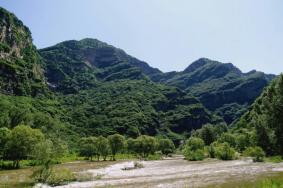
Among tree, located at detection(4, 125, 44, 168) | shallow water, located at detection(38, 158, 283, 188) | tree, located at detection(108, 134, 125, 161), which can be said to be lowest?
shallow water, located at detection(38, 158, 283, 188)

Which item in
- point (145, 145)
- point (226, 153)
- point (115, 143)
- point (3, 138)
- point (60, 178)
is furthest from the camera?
point (145, 145)

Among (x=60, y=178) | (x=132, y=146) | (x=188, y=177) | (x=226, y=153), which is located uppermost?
(x=132, y=146)

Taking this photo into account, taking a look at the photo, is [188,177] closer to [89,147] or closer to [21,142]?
[21,142]

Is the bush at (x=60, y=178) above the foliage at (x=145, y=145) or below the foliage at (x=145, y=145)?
below

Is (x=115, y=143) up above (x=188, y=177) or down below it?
above

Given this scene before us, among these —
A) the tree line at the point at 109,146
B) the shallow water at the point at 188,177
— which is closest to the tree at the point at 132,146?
the tree line at the point at 109,146

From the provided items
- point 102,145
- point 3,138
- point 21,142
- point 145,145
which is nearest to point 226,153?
point 102,145

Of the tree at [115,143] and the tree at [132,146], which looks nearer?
the tree at [115,143]

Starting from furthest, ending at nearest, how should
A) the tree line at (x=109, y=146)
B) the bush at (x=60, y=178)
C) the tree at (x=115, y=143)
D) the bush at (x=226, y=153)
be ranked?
the tree at (x=115, y=143) → the tree line at (x=109, y=146) → the bush at (x=226, y=153) → the bush at (x=60, y=178)

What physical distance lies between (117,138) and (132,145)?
20.6 m

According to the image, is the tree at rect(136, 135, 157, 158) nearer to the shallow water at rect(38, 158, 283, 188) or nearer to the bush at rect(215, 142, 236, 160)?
the bush at rect(215, 142, 236, 160)

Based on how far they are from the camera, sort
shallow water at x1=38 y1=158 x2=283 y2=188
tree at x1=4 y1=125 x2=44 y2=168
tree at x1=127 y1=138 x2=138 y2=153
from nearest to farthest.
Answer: shallow water at x1=38 y1=158 x2=283 y2=188, tree at x1=4 y1=125 x2=44 y2=168, tree at x1=127 y1=138 x2=138 y2=153

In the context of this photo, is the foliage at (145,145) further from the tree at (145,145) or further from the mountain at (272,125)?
the mountain at (272,125)

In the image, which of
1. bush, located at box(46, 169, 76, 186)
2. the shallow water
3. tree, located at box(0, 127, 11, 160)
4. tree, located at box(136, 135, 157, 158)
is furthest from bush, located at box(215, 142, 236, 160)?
tree, located at box(0, 127, 11, 160)
